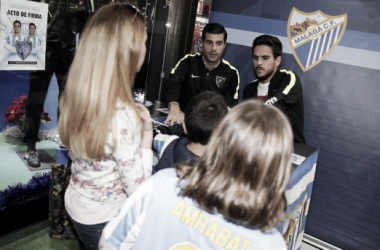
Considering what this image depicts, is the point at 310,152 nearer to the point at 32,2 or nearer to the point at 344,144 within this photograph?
the point at 344,144

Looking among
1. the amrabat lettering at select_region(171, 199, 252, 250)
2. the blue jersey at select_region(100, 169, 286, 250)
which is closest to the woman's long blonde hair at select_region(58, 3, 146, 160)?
the blue jersey at select_region(100, 169, 286, 250)

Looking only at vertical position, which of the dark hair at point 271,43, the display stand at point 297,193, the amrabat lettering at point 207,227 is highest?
the dark hair at point 271,43

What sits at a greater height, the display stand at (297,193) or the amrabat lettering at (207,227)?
the amrabat lettering at (207,227)

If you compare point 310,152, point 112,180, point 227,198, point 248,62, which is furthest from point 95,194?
point 248,62

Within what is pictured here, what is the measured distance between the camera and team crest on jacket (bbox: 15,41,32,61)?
80.8 inches

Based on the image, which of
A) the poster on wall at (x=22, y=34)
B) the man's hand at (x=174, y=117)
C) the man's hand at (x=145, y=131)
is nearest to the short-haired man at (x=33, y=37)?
the poster on wall at (x=22, y=34)

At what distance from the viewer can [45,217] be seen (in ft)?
8.15

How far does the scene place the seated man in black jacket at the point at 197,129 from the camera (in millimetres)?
1258

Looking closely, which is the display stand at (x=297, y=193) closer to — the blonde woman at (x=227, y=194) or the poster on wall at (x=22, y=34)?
the blonde woman at (x=227, y=194)

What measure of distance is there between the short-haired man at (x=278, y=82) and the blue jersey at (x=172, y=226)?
1700mm

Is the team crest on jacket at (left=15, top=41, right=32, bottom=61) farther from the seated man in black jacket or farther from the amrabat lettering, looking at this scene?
the amrabat lettering

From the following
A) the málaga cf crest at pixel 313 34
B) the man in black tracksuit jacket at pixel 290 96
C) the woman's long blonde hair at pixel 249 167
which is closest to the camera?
the woman's long blonde hair at pixel 249 167

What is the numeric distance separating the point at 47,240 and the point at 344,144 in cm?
228

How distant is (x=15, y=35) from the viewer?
2.03 meters
